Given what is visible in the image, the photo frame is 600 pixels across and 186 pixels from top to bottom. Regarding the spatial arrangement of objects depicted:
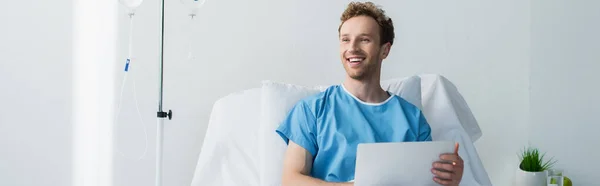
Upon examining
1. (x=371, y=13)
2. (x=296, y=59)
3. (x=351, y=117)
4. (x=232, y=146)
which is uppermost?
(x=371, y=13)

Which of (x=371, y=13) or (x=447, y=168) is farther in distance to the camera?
(x=371, y=13)

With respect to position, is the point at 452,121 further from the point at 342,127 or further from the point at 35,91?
the point at 35,91

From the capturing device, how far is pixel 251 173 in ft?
6.72

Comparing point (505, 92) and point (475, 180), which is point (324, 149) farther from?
point (505, 92)

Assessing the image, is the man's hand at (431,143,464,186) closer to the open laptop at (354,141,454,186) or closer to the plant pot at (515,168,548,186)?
the open laptop at (354,141,454,186)

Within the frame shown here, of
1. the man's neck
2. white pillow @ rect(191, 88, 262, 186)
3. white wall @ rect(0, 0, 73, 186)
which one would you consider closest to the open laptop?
the man's neck

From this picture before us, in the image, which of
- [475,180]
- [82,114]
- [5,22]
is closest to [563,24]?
[475,180]

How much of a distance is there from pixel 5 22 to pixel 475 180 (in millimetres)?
1533

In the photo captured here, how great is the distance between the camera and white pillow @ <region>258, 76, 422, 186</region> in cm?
193

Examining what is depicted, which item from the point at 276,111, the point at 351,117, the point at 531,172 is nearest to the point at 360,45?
the point at 351,117

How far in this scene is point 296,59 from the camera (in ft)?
8.12

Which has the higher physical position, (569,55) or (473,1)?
(473,1)

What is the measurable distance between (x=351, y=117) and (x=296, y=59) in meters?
0.70

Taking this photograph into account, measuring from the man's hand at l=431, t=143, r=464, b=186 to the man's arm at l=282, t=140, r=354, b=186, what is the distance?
0.75ft
